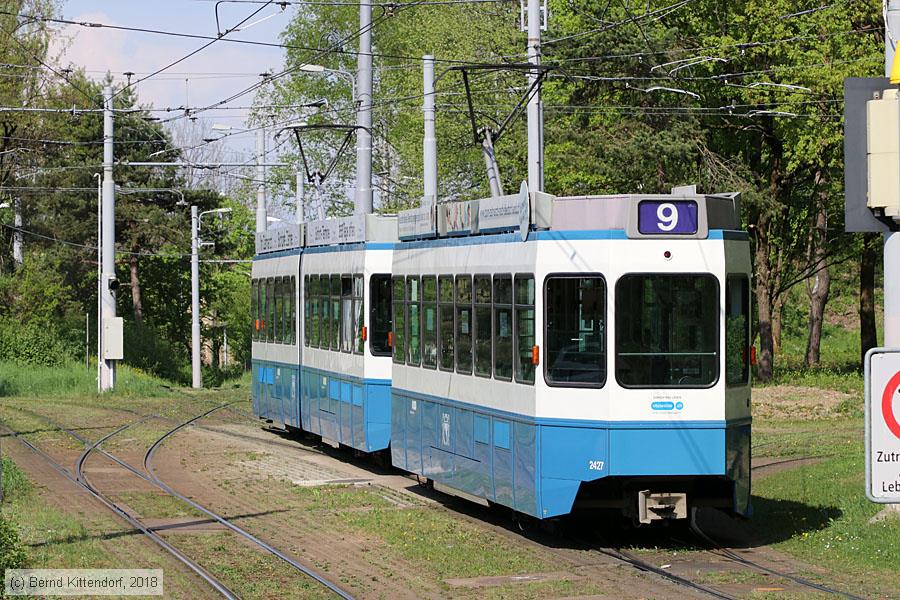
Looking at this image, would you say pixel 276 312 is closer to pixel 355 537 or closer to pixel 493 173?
pixel 493 173

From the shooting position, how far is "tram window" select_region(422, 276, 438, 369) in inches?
644

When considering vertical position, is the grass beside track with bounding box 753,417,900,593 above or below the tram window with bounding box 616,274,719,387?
below

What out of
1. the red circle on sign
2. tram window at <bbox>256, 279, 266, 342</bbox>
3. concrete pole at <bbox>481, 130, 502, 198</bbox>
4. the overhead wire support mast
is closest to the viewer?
the red circle on sign

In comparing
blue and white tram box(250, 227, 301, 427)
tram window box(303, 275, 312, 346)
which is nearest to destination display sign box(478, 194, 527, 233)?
tram window box(303, 275, 312, 346)

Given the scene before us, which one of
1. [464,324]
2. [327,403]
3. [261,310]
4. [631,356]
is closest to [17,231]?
[261,310]

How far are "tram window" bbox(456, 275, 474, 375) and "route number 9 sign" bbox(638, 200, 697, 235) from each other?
8.54ft

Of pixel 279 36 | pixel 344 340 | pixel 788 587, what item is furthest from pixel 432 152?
pixel 279 36

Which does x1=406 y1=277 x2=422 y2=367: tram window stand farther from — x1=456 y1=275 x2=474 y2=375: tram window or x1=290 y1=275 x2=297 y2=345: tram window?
x1=290 y1=275 x2=297 y2=345: tram window

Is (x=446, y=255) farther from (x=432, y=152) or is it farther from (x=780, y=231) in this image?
(x=780, y=231)

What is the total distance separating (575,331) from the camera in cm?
1325

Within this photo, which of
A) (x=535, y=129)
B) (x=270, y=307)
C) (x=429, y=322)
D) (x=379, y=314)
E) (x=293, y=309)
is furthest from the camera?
(x=270, y=307)

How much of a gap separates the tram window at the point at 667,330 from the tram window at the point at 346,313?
7.85 meters

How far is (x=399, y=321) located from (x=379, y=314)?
2058mm

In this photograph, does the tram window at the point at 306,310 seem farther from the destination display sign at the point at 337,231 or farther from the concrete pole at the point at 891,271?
the concrete pole at the point at 891,271
